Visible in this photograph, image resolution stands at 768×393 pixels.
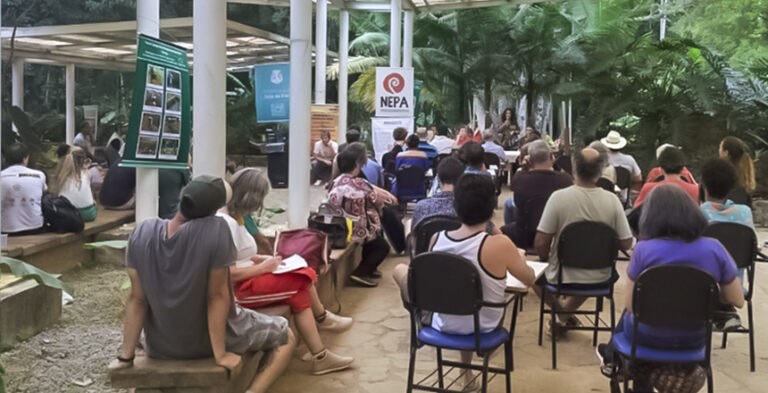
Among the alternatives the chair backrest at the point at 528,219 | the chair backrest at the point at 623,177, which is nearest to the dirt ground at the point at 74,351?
the chair backrest at the point at 528,219

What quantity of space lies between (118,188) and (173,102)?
13.1ft

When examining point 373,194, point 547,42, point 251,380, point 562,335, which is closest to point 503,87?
point 547,42

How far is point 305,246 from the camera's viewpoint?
5.59m

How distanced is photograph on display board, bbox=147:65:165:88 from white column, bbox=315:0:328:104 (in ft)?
25.5

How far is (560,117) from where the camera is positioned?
81.0 ft

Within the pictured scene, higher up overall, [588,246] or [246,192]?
[246,192]

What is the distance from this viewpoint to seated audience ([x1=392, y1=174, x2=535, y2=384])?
13.0 feet

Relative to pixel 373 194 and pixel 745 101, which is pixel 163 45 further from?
pixel 745 101

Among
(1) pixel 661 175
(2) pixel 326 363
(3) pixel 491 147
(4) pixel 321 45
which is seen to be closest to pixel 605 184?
(1) pixel 661 175

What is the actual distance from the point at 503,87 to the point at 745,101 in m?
8.57

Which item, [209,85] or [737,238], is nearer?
[737,238]

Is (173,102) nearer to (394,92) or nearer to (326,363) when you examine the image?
(326,363)

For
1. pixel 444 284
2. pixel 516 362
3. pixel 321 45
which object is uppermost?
pixel 321 45

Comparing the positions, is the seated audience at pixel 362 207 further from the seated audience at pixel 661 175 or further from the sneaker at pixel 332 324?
the seated audience at pixel 661 175
